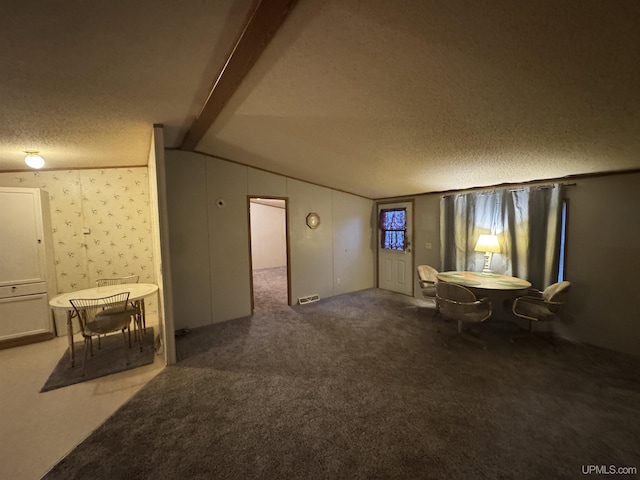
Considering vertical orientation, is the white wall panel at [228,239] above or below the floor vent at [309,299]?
above

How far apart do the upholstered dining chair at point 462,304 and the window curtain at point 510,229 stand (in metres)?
0.92

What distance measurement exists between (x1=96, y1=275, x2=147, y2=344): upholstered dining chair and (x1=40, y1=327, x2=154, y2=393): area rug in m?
0.16

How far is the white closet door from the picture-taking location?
303 centimetres

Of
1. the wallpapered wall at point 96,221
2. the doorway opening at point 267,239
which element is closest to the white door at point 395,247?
the doorway opening at point 267,239

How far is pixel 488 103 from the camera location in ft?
5.85

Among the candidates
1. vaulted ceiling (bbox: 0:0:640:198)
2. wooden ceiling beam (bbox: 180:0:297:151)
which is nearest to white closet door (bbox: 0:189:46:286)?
vaulted ceiling (bbox: 0:0:640:198)

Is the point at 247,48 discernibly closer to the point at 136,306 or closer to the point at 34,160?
the point at 34,160

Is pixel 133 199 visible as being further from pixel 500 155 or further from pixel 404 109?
pixel 500 155

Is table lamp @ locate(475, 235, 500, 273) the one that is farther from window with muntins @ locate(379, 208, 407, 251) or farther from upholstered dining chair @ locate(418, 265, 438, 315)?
window with muntins @ locate(379, 208, 407, 251)

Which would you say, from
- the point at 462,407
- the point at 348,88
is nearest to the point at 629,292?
the point at 462,407

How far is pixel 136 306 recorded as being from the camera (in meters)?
3.17

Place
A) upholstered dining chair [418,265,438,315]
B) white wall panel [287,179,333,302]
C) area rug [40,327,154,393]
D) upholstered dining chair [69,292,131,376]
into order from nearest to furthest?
area rug [40,327,154,393] < upholstered dining chair [69,292,131,376] < upholstered dining chair [418,265,438,315] < white wall panel [287,179,333,302]

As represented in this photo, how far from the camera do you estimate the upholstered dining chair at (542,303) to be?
283 cm

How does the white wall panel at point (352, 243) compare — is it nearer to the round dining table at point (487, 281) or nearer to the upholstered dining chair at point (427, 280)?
the upholstered dining chair at point (427, 280)
